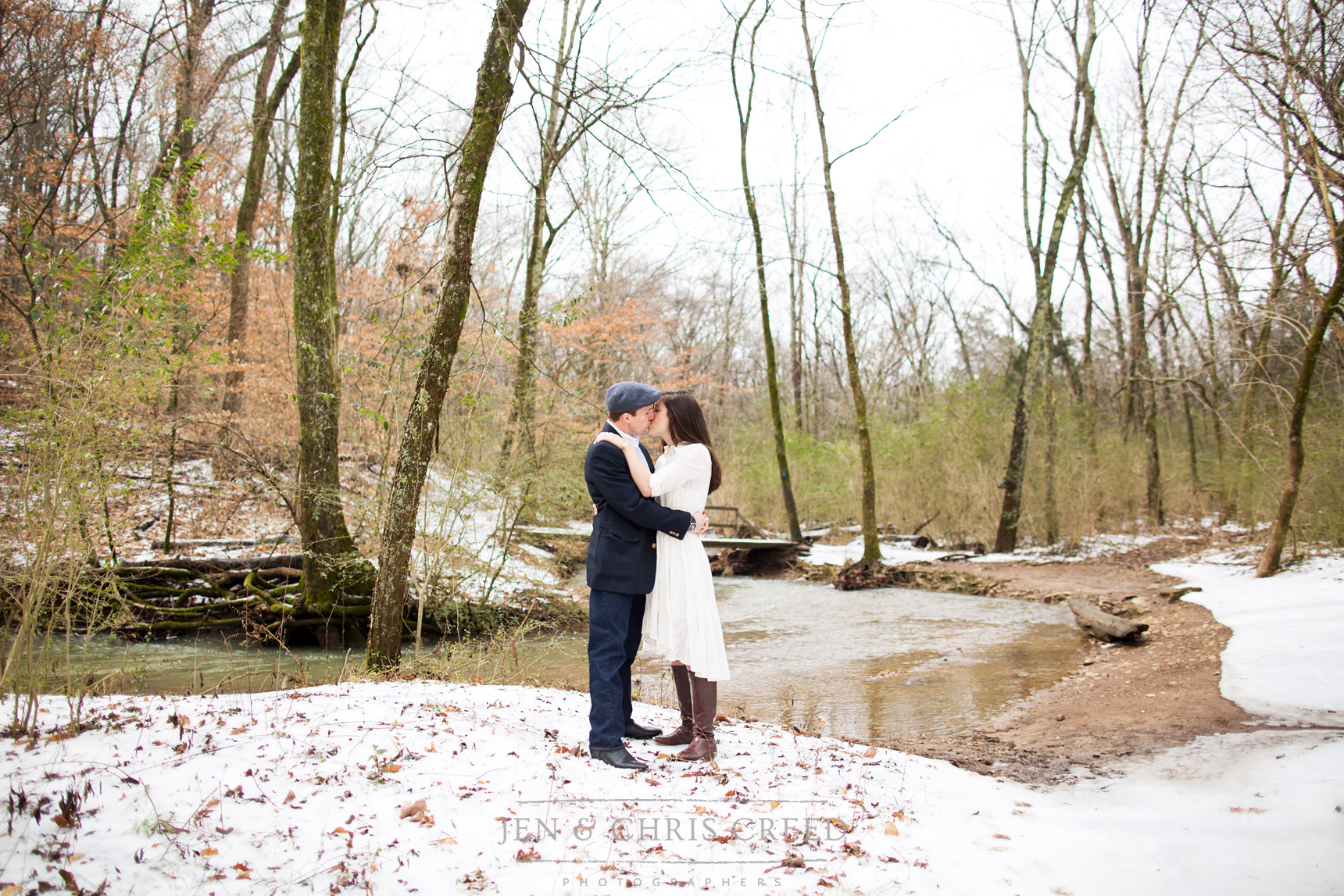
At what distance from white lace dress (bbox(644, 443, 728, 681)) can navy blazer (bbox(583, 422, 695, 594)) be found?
9cm

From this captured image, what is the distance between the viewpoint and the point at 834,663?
766 centimetres

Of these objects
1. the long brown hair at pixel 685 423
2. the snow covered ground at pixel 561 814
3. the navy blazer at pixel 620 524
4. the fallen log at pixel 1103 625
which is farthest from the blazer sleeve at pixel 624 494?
the fallen log at pixel 1103 625

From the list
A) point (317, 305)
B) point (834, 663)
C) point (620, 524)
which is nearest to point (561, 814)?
point (620, 524)

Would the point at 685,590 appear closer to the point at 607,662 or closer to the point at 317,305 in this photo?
the point at 607,662

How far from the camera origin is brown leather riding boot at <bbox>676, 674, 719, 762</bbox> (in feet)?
11.1

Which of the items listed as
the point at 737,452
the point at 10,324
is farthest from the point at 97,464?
the point at 737,452

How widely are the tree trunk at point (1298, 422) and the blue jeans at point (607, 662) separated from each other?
8019 millimetres

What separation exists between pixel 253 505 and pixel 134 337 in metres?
8.39

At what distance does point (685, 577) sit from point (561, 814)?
3.70 feet

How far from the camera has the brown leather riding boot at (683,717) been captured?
11.9 feet

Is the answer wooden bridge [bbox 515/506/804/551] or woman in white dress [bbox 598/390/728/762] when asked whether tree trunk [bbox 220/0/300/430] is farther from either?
woman in white dress [bbox 598/390/728/762]

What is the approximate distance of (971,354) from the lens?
34.5 m

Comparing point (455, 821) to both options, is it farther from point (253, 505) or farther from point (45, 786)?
point (253, 505)

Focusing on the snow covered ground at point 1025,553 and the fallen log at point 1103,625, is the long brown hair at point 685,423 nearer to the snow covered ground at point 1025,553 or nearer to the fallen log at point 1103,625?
the fallen log at point 1103,625
